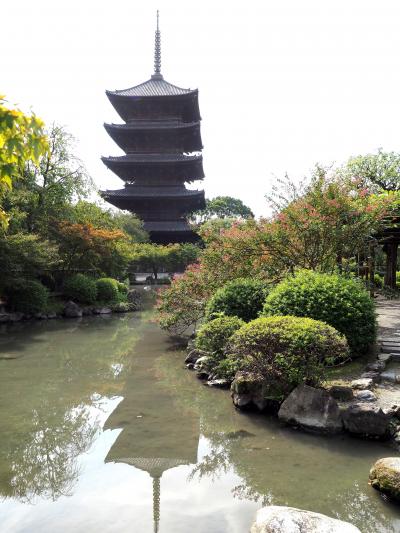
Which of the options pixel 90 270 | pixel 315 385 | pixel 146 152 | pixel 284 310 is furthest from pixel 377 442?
pixel 146 152

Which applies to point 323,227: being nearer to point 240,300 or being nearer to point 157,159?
point 240,300

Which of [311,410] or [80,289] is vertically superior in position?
[80,289]

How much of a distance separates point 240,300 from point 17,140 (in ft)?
22.9

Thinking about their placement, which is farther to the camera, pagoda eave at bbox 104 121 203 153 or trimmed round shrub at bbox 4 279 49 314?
pagoda eave at bbox 104 121 203 153

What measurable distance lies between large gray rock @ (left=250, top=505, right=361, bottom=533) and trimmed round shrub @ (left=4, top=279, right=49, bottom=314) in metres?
14.3

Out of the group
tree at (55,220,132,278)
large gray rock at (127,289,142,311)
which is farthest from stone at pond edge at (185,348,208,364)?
large gray rock at (127,289,142,311)

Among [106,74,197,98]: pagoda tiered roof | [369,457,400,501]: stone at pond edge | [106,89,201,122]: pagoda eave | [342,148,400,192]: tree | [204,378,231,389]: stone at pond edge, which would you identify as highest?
[106,74,197,98]: pagoda tiered roof

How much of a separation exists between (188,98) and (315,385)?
29.7 metres

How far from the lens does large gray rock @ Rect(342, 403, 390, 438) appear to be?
16.4ft

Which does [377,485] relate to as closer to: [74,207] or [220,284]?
[220,284]

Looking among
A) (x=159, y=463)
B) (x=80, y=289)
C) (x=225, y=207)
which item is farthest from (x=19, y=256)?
(x=225, y=207)

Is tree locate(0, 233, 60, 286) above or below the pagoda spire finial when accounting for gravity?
below

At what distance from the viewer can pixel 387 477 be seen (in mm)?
3846

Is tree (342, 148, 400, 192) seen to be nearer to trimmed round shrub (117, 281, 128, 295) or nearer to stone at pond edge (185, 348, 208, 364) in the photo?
trimmed round shrub (117, 281, 128, 295)
